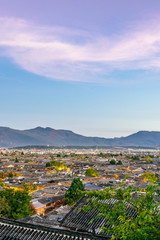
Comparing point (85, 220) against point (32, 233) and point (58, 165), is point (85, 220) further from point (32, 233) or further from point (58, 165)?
point (58, 165)

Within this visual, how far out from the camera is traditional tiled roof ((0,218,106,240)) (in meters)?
9.51

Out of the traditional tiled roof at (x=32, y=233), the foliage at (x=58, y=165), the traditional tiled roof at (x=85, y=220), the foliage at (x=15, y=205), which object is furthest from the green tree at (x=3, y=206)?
the foliage at (x=58, y=165)

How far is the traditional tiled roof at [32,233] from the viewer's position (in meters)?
9.51

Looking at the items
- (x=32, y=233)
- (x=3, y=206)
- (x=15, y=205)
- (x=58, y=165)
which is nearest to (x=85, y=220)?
(x=32, y=233)

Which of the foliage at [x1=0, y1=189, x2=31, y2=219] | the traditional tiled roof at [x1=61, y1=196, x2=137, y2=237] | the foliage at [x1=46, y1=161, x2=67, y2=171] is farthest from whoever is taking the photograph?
the foliage at [x1=46, y1=161, x2=67, y2=171]

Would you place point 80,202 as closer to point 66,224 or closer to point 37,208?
point 66,224

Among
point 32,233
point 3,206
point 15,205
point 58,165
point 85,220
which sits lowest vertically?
point 58,165

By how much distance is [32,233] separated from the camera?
10109mm

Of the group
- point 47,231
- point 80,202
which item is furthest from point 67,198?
point 47,231

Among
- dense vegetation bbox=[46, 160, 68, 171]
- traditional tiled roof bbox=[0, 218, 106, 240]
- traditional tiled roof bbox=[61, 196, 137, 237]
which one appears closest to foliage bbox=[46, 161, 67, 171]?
dense vegetation bbox=[46, 160, 68, 171]

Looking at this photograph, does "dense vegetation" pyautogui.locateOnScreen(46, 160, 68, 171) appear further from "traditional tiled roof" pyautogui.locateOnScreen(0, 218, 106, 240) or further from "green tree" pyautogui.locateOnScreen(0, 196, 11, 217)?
"traditional tiled roof" pyautogui.locateOnScreen(0, 218, 106, 240)

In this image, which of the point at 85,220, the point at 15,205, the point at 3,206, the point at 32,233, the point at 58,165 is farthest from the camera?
the point at 58,165

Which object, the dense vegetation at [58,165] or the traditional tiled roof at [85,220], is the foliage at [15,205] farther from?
the dense vegetation at [58,165]

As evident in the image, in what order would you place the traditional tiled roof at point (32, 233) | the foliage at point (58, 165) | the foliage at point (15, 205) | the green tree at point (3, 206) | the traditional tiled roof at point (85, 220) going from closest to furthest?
the traditional tiled roof at point (32, 233) < the traditional tiled roof at point (85, 220) < the green tree at point (3, 206) < the foliage at point (15, 205) < the foliage at point (58, 165)
